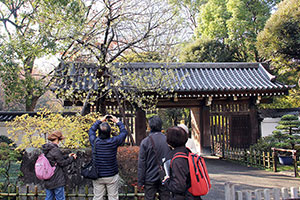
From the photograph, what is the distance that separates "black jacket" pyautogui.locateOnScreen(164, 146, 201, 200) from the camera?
10.2 ft

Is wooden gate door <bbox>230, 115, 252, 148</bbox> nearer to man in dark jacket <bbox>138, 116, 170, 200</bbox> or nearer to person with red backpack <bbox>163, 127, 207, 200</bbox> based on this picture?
man in dark jacket <bbox>138, 116, 170, 200</bbox>

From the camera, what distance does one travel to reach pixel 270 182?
24.7 feet

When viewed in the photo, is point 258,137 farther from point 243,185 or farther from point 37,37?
point 37,37

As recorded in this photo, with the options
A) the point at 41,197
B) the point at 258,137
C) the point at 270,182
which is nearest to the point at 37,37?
the point at 41,197

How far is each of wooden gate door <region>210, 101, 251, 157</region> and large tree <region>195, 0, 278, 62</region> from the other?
7.58 m

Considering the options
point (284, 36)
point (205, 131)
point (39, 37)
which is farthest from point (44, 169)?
point (284, 36)

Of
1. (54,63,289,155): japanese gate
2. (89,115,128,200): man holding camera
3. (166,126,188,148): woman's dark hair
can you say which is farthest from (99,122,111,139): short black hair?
(54,63,289,155): japanese gate

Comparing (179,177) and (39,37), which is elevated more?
(39,37)

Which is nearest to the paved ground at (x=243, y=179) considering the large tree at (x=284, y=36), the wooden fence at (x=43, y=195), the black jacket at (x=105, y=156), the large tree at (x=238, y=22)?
the wooden fence at (x=43, y=195)

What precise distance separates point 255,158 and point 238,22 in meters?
11.8

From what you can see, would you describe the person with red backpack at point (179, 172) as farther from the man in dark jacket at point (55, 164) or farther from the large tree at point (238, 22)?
the large tree at point (238, 22)

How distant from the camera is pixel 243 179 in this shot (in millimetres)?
7949

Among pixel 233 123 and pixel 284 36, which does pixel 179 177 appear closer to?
pixel 233 123

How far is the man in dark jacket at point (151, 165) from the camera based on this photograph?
3840mm
